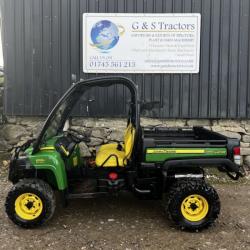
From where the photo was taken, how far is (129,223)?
4.69m

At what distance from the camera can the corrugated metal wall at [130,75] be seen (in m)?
7.06

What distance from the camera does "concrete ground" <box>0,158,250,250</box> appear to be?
409 centimetres

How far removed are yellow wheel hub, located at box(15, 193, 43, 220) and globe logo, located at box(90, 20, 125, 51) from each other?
11.6 feet

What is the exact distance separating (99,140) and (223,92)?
8.23ft

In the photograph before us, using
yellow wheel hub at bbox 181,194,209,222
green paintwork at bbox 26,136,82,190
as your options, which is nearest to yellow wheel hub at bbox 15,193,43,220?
green paintwork at bbox 26,136,82,190

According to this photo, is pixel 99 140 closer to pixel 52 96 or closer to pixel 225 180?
pixel 52 96

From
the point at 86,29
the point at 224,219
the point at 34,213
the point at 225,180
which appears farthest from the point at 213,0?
the point at 34,213

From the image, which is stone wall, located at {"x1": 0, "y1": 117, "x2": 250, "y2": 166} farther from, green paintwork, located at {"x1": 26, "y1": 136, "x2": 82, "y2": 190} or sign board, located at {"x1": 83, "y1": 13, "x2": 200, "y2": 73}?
green paintwork, located at {"x1": 26, "y1": 136, "x2": 82, "y2": 190}

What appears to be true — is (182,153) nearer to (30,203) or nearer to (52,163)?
(52,163)

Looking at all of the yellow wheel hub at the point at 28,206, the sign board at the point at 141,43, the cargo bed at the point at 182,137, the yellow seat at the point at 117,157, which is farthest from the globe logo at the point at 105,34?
the yellow wheel hub at the point at 28,206

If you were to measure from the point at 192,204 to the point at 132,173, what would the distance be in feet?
2.59

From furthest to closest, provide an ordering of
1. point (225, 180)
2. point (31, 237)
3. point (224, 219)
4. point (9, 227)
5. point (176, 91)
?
point (176, 91), point (225, 180), point (224, 219), point (9, 227), point (31, 237)

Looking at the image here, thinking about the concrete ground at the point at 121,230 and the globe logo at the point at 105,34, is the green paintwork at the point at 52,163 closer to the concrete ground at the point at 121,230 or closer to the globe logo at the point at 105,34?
the concrete ground at the point at 121,230

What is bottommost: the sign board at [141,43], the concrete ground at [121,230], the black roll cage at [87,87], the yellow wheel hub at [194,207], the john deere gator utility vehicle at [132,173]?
the concrete ground at [121,230]
